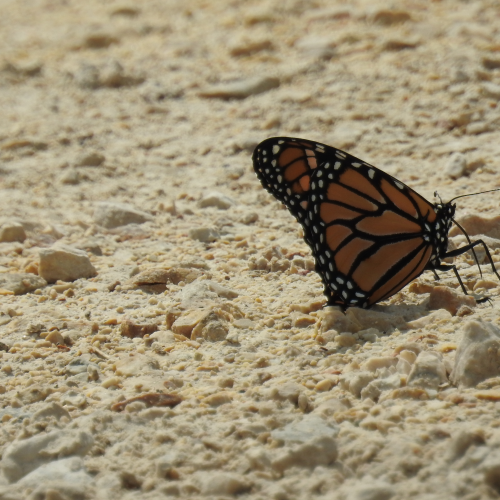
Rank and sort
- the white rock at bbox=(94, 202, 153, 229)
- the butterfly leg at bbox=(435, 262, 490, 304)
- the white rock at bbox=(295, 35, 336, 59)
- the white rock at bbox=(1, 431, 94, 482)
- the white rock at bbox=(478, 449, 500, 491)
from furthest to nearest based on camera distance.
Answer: the white rock at bbox=(295, 35, 336, 59) → the white rock at bbox=(94, 202, 153, 229) → the butterfly leg at bbox=(435, 262, 490, 304) → the white rock at bbox=(1, 431, 94, 482) → the white rock at bbox=(478, 449, 500, 491)

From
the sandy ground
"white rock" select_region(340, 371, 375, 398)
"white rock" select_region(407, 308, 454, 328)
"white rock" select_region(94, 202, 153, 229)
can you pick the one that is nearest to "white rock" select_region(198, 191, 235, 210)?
the sandy ground

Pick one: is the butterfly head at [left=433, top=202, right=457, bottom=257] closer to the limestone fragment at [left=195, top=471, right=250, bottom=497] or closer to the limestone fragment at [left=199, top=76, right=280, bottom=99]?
the limestone fragment at [left=195, top=471, right=250, bottom=497]

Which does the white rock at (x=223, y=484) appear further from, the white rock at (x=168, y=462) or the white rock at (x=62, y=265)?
the white rock at (x=62, y=265)

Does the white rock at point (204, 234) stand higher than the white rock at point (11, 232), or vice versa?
the white rock at point (11, 232)

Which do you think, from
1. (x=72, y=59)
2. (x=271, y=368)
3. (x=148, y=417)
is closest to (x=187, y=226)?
(x=271, y=368)

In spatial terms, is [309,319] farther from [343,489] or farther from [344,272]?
[343,489]

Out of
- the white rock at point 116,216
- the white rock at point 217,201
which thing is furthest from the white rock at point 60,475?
the white rock at point 217,201

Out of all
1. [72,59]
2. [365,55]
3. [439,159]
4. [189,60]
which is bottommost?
[439,159]
